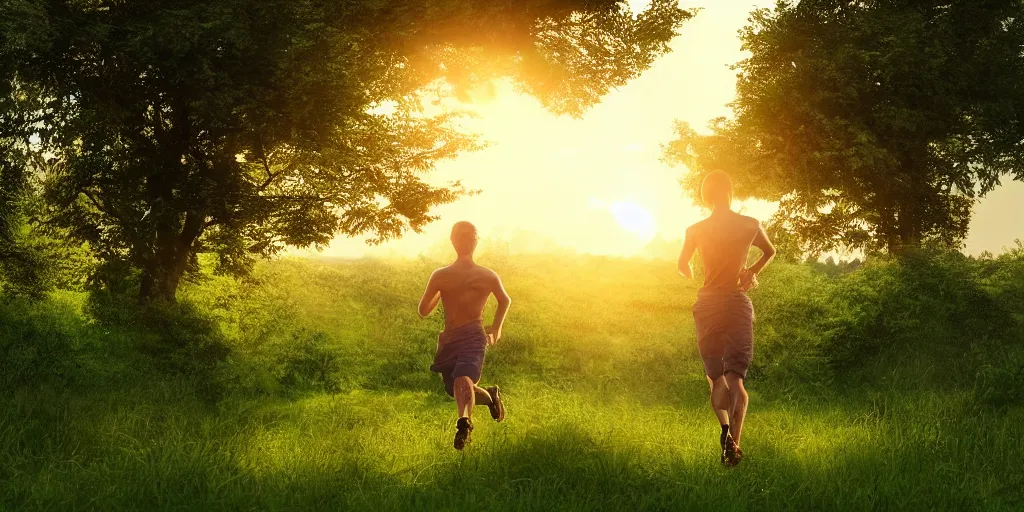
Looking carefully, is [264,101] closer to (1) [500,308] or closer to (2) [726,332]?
(1) [500,308]

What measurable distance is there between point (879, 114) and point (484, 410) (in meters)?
14.4

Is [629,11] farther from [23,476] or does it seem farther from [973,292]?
[23,476]

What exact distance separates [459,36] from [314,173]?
12.0 feet

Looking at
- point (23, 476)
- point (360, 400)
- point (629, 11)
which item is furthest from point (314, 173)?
point (23, 476)

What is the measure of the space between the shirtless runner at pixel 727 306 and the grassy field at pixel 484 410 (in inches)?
23.5

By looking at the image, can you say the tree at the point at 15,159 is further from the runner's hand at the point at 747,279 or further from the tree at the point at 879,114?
the tree at the point at 879,114

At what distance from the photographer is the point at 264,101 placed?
12.1 meters

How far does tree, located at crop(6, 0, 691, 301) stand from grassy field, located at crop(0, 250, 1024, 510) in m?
1.93

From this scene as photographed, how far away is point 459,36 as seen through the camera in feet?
44.5

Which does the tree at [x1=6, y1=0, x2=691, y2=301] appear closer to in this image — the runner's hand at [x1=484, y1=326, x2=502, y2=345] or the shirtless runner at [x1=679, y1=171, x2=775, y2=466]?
the runner's hand at [x1=484, y1=326, x2=502, y2=345]

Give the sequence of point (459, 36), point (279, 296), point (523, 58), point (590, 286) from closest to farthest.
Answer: point (459, 36) → point (523, 58) → point (279, 296) → point (590, 286)

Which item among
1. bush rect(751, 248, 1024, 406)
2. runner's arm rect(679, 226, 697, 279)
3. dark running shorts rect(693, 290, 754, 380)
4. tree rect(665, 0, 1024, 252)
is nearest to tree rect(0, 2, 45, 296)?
runner's arm rect(679, 226, 697, 279)

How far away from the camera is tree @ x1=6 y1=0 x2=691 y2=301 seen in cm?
1166

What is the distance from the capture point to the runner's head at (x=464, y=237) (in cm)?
669
